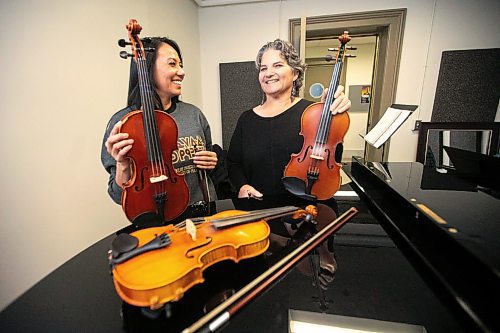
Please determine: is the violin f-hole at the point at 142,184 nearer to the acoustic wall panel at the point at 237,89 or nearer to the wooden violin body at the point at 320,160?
the wooden violin body at the point at 320,160

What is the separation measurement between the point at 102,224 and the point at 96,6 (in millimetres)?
1331

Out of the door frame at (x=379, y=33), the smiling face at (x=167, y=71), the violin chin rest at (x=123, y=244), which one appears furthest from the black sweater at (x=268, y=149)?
the door frame at (x=379, y=33)

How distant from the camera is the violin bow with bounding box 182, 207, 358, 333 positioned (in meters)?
0.42

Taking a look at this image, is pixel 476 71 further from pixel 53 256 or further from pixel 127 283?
pixel 53 256

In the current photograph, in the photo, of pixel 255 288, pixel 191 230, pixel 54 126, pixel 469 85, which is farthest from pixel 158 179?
pixel 469 85

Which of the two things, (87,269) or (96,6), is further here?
(96,6)

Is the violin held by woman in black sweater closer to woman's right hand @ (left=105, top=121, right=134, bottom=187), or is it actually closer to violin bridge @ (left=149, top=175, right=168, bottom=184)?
violin bridge @ (left=149, top=175, right=168, bottom=184)

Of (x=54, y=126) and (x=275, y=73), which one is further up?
(x=275, y=73)

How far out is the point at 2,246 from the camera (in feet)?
3.23

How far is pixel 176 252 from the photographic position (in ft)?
1.82

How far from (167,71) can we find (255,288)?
3.02 feet

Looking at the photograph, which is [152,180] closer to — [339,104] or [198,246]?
[198,246]

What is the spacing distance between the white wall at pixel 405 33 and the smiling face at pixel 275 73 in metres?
1.42

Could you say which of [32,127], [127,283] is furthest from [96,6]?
[127,283]
